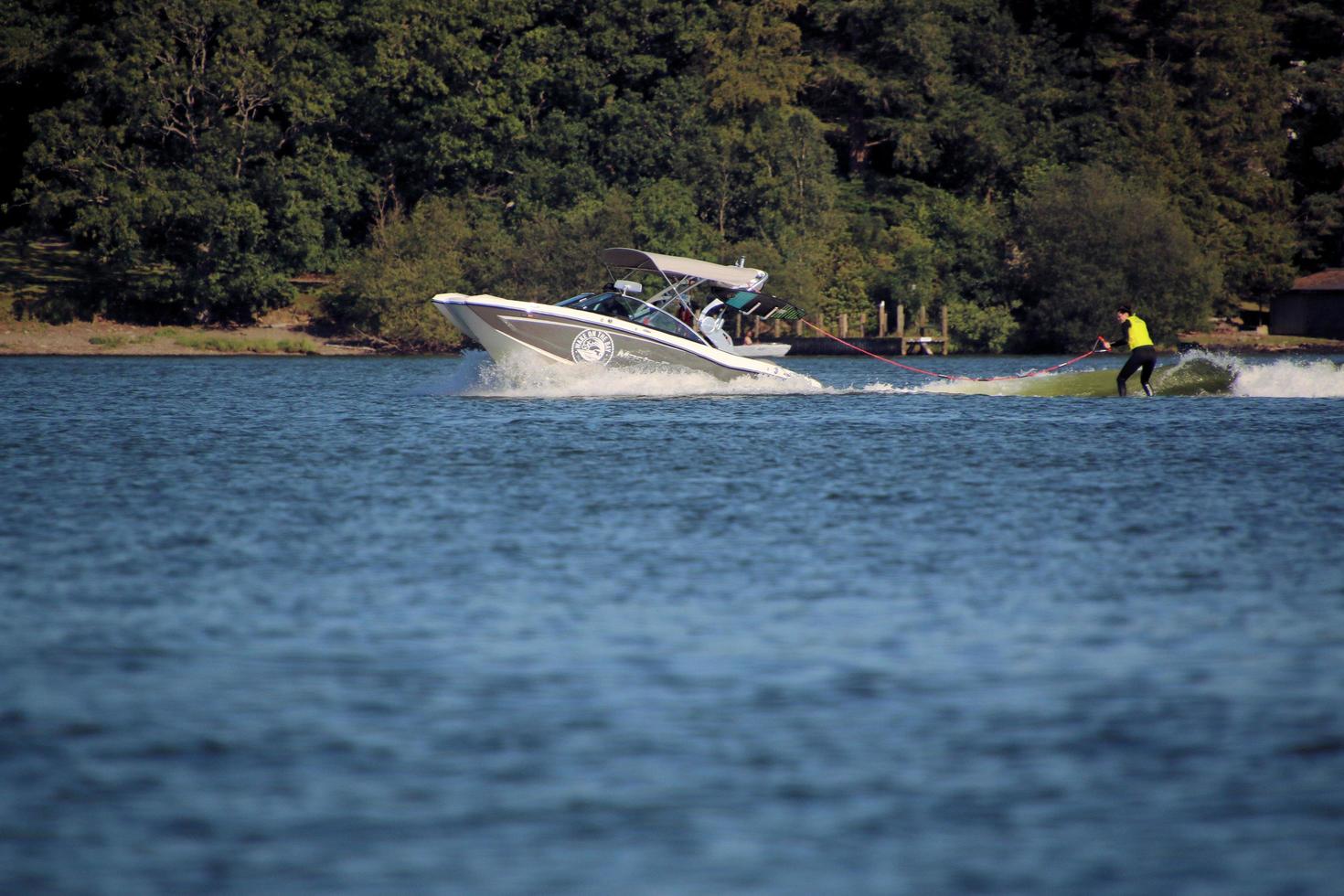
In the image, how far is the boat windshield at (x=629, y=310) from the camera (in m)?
32.4

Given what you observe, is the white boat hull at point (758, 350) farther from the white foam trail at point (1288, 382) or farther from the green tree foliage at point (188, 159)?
the green tree foliage at point (188, 159)

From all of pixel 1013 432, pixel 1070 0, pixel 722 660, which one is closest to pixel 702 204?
pixel 1070 0

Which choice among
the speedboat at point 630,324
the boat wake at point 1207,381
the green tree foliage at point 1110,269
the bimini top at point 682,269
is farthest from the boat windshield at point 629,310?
the green tree foliage at point 1110,269

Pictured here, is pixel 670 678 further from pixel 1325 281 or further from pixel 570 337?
pixel 1325 281

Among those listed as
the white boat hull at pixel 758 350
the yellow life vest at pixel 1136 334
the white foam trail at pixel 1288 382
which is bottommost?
the white foam trail at pixel 1288 382

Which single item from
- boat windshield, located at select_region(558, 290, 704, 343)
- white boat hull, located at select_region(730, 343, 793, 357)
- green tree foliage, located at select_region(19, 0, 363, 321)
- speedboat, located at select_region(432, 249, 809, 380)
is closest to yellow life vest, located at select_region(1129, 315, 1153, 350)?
white boat hull, located at select_region(730, 343, 793, 357)

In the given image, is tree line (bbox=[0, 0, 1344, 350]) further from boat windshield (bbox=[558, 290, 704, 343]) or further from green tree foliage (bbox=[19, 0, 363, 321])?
boat windshield (bbox=[558, 290, 704, 343])

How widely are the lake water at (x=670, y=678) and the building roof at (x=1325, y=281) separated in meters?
62.0

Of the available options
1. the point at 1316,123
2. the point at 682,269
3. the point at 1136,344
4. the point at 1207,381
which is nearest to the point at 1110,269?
the point at 1316,123

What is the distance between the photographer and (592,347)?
107 ft

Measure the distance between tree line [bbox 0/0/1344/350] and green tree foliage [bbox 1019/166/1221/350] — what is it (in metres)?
0.14

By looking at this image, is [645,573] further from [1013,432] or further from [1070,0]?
[1070,0]

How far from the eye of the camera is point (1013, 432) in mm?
26422

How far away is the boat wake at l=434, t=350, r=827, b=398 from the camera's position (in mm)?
32906
